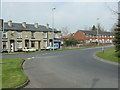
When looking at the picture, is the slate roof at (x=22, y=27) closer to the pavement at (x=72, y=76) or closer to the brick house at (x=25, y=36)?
the brick house at (x=25, y=36)

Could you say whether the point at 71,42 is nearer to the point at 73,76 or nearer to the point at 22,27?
the point at 22,27

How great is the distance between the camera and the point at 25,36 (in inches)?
1960

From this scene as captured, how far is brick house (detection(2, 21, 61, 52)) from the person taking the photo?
46.1 metres

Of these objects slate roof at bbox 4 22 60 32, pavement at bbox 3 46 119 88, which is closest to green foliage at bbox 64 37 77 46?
slate roof at bbox 4 22 60 32

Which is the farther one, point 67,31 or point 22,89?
point 67,31

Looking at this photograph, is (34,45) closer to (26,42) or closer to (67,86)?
(26,42)

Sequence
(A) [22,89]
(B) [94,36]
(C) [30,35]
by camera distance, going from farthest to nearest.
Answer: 1. (B) [94,36]
2. (C) [30,35]
3. (A) [22,89]

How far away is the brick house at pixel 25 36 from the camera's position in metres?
46.1

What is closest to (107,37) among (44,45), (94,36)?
(94,36)

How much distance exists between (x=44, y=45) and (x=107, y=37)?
2085 inches

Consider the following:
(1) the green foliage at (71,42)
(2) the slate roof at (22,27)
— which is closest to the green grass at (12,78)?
(2) the slate roof at (22,27)

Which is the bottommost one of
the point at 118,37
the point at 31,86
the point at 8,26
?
the point at 31,86

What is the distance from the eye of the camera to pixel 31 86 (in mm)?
8984

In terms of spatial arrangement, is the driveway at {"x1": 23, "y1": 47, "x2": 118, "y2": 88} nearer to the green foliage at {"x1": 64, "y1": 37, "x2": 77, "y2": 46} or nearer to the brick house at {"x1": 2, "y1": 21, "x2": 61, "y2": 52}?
the brick house at {"x1": 2, "y1": 21, "x2": 61, "y2": 52}
